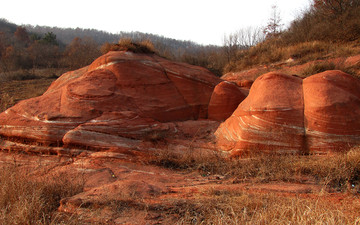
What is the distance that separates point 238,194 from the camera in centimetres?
297

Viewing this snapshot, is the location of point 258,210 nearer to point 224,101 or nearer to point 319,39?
point 224,101

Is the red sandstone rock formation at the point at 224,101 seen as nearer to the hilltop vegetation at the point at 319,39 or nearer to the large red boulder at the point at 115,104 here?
the large red boulder at the point at 115,104

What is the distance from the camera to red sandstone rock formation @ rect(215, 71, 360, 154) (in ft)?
14.4

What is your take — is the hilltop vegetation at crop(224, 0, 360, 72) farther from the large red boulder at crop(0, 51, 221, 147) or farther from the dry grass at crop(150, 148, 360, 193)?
the dry grass at crop(150, 148, 360, 193)

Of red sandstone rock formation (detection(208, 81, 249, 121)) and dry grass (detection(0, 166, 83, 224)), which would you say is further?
red sandstone rock formation (detection(208, 81, 249, 121))

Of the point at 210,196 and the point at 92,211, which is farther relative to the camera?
the point at 210,196

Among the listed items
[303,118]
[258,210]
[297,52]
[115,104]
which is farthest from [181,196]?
[297,52]

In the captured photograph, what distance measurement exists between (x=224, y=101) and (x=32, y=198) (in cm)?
563

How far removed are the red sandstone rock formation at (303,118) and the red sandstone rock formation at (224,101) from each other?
6.06 feet

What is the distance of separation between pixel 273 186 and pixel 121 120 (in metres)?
3.53

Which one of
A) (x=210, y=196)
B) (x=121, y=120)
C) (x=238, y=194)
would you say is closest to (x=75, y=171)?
(x=121, y=120)

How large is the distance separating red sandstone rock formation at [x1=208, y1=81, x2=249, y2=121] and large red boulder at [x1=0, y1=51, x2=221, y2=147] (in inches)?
12.7

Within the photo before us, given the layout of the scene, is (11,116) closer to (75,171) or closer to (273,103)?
(75,171)

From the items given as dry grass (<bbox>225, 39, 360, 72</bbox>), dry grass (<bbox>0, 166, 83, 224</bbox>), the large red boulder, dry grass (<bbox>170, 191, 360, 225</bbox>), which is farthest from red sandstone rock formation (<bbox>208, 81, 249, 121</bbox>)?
dry grass (<bbox>225, 39, 360, 72</bbox>)
